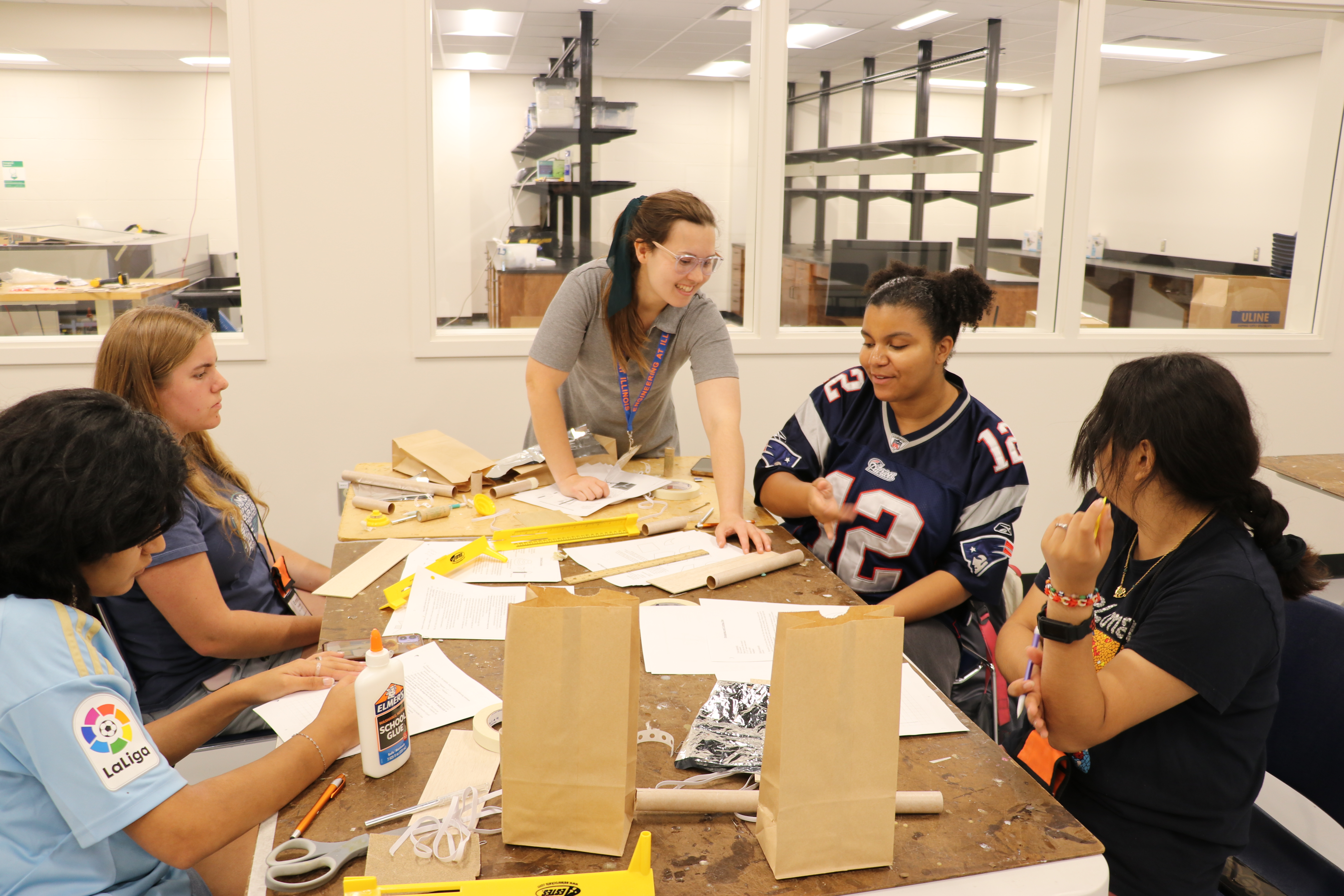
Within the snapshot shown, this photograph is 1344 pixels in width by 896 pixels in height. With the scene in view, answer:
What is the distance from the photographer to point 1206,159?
4734 mm

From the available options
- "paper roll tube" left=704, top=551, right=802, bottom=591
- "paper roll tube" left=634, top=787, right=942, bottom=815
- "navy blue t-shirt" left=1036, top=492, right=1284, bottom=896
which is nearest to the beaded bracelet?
"navy blue t-shirt" left=1036, top=492, right=1284, bottom=896

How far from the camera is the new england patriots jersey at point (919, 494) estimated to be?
1.88 metres

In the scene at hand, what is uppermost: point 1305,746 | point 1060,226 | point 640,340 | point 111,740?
point 1060,226

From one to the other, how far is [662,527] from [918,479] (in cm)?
57

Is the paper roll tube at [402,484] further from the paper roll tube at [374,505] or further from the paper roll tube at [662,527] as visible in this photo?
the paper roll tube at [662,527]

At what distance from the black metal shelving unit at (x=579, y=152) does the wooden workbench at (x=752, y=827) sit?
8.54ft

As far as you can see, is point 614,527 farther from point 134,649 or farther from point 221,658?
point 134,649

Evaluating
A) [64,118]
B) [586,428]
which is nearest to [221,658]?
[586,428]

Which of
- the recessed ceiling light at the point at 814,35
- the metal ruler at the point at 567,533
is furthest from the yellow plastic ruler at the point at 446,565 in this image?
the recessed ceiling light at the point at 814,35

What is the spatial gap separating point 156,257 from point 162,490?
2.84 meters

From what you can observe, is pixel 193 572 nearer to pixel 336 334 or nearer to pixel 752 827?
pixel 752 827

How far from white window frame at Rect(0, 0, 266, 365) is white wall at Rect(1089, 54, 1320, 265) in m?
3.28

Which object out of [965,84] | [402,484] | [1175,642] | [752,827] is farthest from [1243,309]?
[752,827]

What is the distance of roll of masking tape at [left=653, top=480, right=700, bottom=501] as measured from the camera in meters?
2.24
